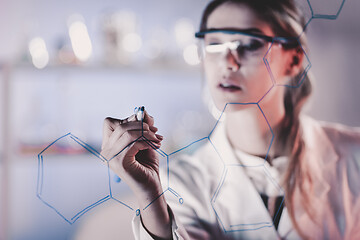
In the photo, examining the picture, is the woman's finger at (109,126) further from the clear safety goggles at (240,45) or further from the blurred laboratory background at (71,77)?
the blurred laboratory background at (71,77)

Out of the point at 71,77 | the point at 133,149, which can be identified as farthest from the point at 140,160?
the point at 71,77

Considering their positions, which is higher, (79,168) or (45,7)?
(45,7)

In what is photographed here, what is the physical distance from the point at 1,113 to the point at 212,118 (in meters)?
0.79

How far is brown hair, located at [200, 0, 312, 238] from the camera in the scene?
258 millimetres

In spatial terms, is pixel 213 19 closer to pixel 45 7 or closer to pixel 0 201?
pixel 0 201

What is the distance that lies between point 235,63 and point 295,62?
0.05 metres

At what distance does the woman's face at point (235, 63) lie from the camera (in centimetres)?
25

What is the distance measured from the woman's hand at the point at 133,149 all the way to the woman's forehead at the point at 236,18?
0.28ft

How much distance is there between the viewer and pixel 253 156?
278 mm

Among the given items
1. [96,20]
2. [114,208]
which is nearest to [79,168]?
[96,20]

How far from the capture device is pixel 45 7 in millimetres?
1179

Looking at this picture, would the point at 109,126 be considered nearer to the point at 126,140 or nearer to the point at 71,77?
the point at 126,140

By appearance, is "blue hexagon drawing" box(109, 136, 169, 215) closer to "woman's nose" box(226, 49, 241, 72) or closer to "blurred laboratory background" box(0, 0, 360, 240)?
"woman's nose" box(226, 49, 241, 72)

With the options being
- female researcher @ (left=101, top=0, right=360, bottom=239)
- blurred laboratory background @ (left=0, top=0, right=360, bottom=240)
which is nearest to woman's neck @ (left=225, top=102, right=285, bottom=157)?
female researcher @ (left=101, top=0, right=360, bottom=239)
